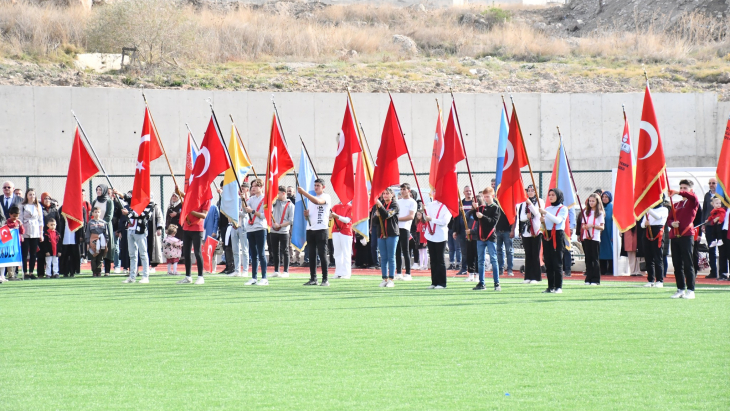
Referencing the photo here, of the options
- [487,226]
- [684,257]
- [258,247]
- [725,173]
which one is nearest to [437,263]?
[487,226]

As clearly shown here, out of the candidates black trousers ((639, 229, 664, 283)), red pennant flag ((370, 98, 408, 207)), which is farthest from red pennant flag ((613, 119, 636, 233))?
red pennant flag ((370, 98, 408, 207))

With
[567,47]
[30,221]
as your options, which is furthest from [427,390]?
[567,47]

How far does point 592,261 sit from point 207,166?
7.54 m

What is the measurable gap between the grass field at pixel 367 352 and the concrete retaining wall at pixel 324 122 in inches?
688

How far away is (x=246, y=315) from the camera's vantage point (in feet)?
37.3

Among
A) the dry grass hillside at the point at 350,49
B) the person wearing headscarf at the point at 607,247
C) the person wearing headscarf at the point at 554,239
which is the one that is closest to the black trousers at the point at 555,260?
the person wearing headscarf at the point at 554,239

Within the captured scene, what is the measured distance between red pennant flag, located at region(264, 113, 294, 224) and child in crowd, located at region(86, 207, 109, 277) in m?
4.59

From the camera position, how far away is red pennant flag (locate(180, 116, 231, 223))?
16656 millimetres

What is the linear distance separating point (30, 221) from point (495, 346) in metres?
13.2

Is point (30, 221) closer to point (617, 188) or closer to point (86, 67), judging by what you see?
point (617, 188)

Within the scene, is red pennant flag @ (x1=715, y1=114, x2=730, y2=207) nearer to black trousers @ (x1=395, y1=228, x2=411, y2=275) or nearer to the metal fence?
black trousers @ (x1=395, y1=228, x2=411, y2=275)

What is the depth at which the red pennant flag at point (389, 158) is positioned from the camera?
1625 cm

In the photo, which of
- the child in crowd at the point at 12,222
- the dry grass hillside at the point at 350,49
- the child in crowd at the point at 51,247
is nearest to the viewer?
the child in crowd at the point at 12,222

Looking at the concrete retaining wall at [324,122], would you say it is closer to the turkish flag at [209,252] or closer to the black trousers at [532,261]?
the turkish flag at [209,252]
